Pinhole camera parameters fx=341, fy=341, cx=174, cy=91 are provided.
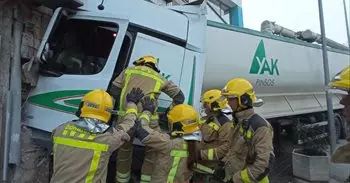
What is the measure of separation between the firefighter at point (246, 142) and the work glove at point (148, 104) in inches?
24.1

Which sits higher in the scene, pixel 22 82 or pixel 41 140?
pixel 22 82

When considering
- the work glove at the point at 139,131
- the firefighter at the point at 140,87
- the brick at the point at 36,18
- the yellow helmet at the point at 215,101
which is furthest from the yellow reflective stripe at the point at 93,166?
the brick at the point at 36,18

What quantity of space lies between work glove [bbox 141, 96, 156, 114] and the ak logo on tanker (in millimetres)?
2376

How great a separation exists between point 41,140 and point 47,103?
34 centimetres

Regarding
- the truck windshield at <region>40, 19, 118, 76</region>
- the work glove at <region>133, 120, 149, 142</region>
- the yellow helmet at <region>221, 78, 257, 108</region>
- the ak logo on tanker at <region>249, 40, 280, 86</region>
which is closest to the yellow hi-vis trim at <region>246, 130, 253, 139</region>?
the yellow helmet at <region>221, 78, 257, 108</region>

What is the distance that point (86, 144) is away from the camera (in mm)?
2180

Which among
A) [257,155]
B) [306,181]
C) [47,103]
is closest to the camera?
[257,155]

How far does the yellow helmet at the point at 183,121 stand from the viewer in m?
2.78

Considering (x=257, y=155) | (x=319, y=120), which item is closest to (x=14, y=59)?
(x=257, y=155)

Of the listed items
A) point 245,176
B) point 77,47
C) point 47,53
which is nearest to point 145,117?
point 245,176

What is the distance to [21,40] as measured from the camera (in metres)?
3.13

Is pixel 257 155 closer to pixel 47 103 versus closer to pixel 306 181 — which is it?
pixel 47 103

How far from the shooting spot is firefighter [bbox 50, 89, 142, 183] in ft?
7.09

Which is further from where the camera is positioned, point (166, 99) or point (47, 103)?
point (166, 99)
